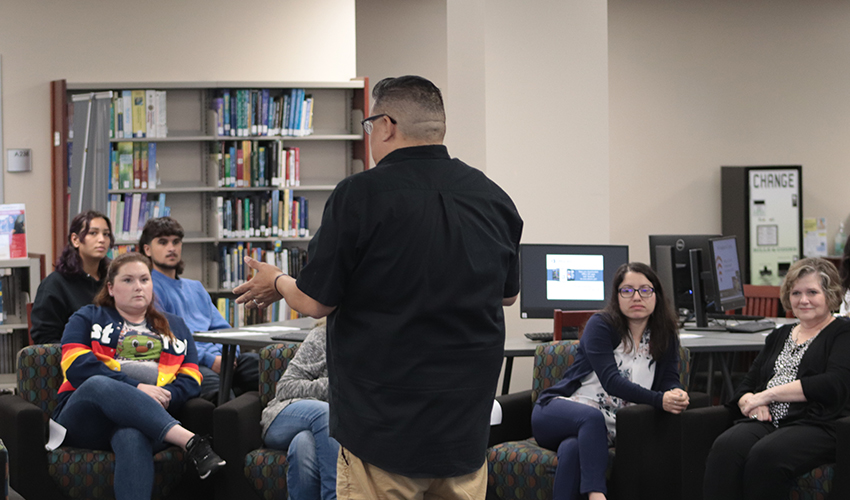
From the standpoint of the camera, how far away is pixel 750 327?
15.3ft

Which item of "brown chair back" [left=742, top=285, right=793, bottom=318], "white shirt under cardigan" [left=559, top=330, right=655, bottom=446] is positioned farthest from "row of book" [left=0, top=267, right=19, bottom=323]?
"brown chair back" [left=742, top=285, right=793, bottom=318]

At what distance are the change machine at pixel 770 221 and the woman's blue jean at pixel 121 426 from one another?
5849 millimetres

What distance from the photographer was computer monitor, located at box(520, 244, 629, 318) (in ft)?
15.1

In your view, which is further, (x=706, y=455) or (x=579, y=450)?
(x=706, y=455)

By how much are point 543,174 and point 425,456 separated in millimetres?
3535

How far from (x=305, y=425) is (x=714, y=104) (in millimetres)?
6161

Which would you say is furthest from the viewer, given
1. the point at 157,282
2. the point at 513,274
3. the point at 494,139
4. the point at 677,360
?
the point at 494,139

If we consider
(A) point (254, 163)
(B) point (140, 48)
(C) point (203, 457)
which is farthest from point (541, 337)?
(B) point (140, 48)

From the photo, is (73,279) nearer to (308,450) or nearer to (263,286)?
(308,450)

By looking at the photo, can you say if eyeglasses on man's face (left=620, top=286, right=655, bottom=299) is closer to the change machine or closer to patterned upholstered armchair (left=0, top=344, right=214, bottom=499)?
patterned upholstered armchair (left=0, top=344, right=214, bottom=499)

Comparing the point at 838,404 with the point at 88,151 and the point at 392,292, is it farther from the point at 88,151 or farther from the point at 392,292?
the point at 88,151

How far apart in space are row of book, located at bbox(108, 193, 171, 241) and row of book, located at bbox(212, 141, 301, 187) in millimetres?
480

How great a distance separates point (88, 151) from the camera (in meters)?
6.07

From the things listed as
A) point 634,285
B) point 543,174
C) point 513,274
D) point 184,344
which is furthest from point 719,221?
point 513,274
